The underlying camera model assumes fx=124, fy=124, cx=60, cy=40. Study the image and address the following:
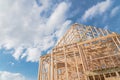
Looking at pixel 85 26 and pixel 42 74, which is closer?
pixel 42 74

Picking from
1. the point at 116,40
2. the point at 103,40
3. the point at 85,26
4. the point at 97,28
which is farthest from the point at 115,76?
the point at 85,26

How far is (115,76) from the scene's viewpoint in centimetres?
1141

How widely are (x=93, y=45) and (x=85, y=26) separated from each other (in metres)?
5.47

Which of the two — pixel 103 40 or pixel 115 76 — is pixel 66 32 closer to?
pixel 103 40

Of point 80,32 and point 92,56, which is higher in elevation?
point 80,32

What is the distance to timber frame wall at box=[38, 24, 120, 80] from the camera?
14.3 meters

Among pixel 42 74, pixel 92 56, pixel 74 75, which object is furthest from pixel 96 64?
pixel 42 74

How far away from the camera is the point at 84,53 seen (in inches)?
611

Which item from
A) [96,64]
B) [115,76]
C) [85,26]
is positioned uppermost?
[85,26]

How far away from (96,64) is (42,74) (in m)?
8.50

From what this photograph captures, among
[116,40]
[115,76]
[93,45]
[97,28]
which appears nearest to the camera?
[115,76]

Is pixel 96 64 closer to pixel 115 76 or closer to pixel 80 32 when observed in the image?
pixel 80 32

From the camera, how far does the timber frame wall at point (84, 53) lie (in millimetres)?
14269

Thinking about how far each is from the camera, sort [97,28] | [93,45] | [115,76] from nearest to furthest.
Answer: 1. [115,76]
2. [93,45]
3. [97,28]
